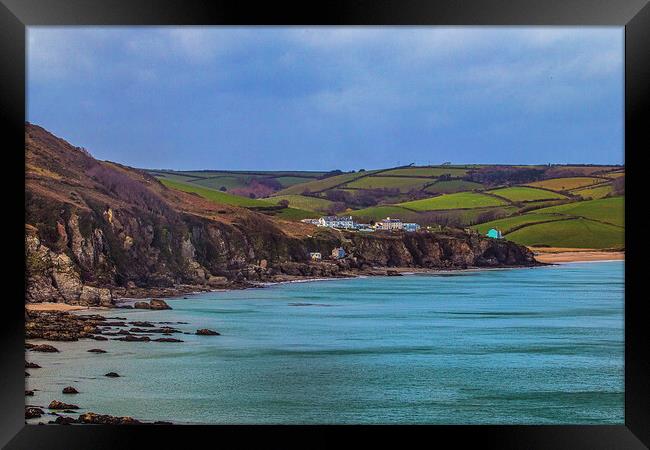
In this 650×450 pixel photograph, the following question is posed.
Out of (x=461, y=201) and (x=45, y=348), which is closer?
(x=45, y=348)

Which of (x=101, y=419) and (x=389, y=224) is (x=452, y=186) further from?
(x=101, y=419)

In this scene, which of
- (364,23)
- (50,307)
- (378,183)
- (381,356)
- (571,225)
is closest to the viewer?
(364,23)

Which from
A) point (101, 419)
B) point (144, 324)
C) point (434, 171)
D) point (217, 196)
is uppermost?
point (434, 171)

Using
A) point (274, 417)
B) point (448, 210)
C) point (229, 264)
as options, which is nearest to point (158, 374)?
point (274, 417)

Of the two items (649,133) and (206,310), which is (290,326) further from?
(649,133)

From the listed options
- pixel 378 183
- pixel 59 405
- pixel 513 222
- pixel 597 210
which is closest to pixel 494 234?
pixel 513 222

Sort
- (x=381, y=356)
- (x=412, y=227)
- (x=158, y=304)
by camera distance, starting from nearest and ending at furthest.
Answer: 1. (x=158, y=304)
2. (x=381, y=356)
3. (x=412, y=227)

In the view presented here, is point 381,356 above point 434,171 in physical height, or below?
below

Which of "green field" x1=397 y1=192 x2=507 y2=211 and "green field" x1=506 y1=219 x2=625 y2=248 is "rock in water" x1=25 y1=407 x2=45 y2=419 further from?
"green field" x1=506 y1=219 x2=625 y2=248
